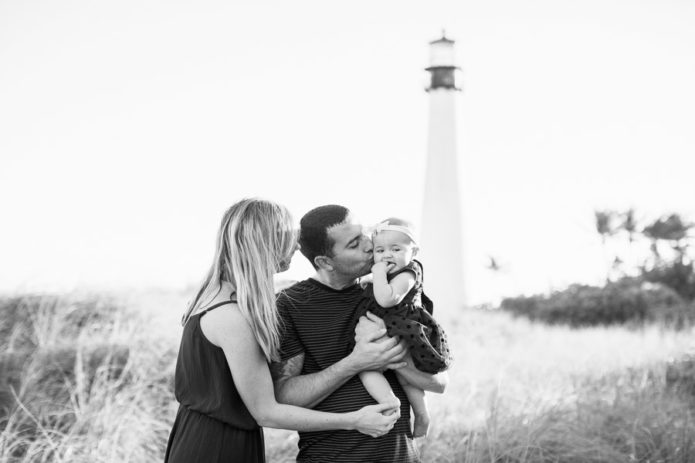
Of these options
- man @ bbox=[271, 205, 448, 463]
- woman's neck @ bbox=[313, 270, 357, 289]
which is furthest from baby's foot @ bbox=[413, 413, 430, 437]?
woman's neck @ bbox=[313, 270, 357, 289]

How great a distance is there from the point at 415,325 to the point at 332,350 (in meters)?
0.36

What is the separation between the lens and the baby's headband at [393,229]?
3529 millimetres

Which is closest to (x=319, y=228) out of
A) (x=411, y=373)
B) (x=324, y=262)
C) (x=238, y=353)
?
(x=324, y=262)

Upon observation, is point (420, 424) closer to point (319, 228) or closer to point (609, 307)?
point (319, 228)

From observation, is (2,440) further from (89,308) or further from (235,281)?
(89,308)

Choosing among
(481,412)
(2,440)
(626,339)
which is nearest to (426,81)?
(626,339)

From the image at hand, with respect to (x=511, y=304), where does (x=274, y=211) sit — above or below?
above

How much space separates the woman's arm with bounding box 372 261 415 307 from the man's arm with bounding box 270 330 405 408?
0.13 m

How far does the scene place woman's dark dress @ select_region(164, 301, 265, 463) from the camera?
129 inches

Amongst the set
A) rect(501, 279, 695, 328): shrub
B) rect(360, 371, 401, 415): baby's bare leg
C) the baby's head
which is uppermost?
the baby's head

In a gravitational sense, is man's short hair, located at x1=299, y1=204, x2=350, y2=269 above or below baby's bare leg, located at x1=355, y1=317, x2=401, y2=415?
above

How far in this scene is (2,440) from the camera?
5742 mm

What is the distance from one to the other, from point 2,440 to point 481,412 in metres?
3.95

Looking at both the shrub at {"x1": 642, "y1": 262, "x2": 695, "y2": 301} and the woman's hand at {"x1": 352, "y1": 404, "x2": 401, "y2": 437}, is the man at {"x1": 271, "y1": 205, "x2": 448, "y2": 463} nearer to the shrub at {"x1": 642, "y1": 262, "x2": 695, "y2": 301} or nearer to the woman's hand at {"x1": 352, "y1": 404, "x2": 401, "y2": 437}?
the woman's hand at {"x1": 352, "y1": 404, "x2": 401, "y2": 437}
